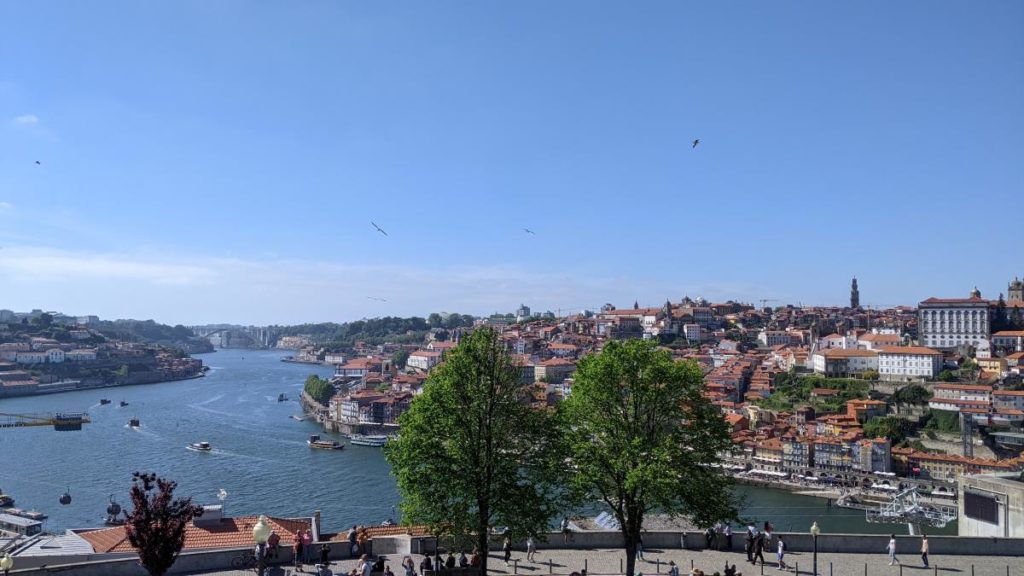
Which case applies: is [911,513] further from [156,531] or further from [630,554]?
[156,531]

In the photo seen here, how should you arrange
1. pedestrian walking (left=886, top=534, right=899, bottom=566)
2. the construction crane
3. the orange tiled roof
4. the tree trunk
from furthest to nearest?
1. the construction crane
2. the orange tiled roof
3. pedestrian walking (left=886, top=534, right=899, bottom=566)
4. the tree trunk

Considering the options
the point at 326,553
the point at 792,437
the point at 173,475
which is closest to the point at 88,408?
the point at 173,475

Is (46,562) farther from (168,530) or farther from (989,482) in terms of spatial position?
(989,482)

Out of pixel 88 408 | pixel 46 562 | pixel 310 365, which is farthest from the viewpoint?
pixel 310 365

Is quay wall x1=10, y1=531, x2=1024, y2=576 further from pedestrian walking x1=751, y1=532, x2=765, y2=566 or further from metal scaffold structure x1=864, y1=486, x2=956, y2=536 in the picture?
metal scaffold structure x1=864, y1=486, x2=956, y2=536

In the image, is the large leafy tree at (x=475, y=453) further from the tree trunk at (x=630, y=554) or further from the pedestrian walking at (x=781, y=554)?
the pedestrian walking at (x=781, y=554)

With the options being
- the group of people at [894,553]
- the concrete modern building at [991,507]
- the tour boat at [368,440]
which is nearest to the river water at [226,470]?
the tour boat at [368,440]

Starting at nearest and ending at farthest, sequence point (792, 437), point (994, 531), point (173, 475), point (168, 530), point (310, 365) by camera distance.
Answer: point (168, 530) → point (994, 531) → point (173, 475) → point (792, 437) → point (310, 365)

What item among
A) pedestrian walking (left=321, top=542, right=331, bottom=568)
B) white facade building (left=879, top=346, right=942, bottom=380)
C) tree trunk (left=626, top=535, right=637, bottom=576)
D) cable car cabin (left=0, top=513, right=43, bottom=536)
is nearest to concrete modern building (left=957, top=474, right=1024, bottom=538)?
tree trunk (left=626, top=535, right=637, bottom=576)
